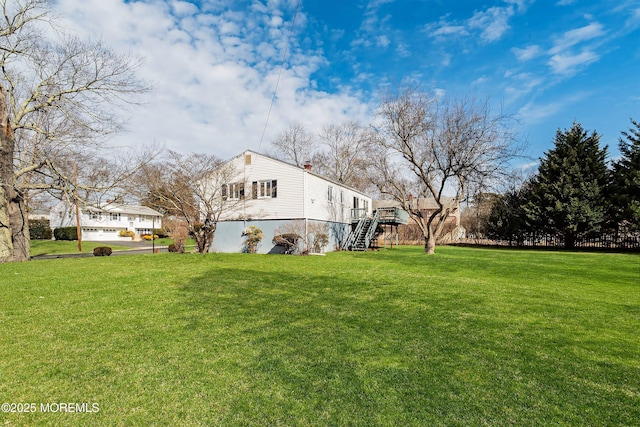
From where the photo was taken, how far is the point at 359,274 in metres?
10.2

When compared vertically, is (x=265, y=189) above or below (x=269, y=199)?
above

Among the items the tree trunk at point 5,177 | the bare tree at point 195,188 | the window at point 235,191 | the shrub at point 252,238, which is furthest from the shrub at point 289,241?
the tree trunk at point 5,177

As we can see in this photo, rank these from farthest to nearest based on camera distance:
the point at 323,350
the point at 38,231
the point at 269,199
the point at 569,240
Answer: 1. the point at 38,231
2. the point at 569,240
3. the point at 269,199
4. the point at 323,350

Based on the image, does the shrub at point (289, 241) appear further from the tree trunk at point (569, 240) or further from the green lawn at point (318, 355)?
the tree trunk at point (569, 240)

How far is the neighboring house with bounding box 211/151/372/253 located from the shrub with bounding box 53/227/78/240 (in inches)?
992

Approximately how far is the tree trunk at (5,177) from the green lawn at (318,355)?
24.4 feet

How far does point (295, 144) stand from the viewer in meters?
42.3

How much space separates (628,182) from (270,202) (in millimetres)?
24325

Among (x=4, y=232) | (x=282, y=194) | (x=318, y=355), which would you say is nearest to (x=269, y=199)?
(x=282, y=194)

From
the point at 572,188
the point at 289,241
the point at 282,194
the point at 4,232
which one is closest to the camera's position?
the point at 4,232

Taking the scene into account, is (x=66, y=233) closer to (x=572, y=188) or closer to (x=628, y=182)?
(x=572, y=188)

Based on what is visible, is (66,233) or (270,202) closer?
(270,202)

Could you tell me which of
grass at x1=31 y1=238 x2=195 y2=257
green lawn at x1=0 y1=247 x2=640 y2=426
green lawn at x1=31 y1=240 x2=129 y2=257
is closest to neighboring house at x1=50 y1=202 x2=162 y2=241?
grass at x1=31 y1=238 x2=195 y2=257

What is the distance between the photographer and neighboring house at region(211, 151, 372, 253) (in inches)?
759
